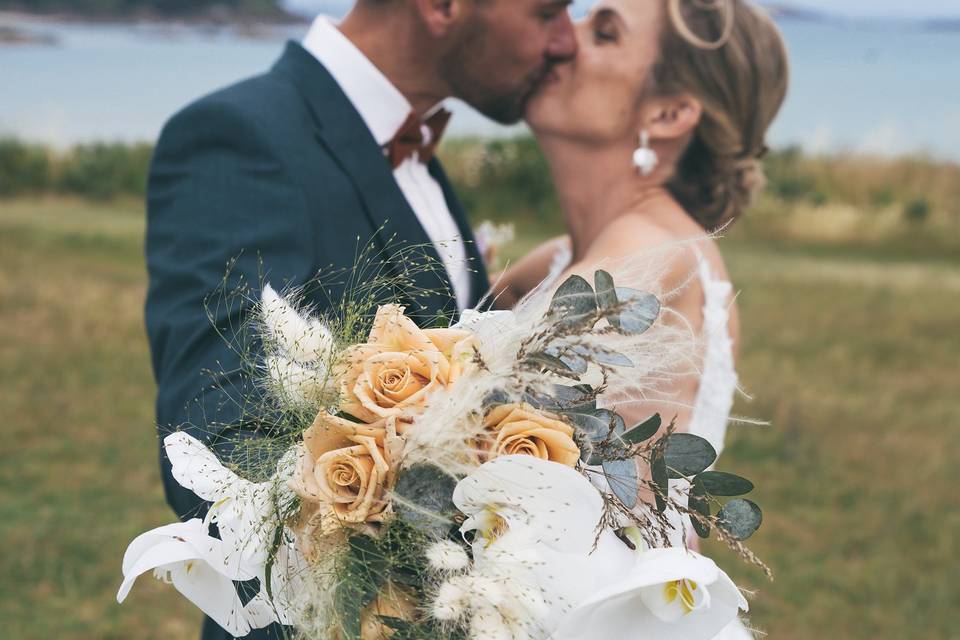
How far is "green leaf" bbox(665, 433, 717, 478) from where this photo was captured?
4.47 ft

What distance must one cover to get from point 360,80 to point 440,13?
0.96ft

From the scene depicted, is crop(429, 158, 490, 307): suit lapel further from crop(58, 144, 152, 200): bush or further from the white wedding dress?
crop(58, 144, 152, 200): bush

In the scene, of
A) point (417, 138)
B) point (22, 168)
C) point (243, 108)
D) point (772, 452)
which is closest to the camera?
point (243, 108)

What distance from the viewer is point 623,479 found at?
4.29ft

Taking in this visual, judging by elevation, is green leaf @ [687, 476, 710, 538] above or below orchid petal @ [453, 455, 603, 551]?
below

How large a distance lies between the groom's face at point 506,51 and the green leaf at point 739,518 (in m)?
1.79

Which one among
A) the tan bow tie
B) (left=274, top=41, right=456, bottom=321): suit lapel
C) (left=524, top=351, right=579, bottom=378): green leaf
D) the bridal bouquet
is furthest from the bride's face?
(left=524, top=351, right=579, bottom=378): green leaf

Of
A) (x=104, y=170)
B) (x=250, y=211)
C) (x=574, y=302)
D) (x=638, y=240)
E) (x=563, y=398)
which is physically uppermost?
(x=574, y=302)

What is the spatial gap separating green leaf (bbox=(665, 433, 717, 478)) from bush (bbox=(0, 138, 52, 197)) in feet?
60.9

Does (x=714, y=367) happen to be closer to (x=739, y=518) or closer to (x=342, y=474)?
(x=739, y=518)

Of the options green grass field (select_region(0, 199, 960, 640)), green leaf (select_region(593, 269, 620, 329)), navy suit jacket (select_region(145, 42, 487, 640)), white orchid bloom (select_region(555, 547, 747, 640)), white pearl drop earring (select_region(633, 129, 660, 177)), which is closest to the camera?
white orchid bloom (select_region(555, 547, 747, 640))

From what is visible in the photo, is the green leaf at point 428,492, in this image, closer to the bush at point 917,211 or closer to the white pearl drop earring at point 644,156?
the white pearl drop earring at point 644,156

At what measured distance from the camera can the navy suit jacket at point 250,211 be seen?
6.95 feet

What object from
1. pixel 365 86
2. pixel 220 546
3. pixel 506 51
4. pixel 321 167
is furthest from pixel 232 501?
pixel 506 51
